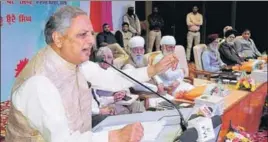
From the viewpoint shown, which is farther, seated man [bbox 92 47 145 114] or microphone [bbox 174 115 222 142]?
seated man [bbox 92 47 145 114]

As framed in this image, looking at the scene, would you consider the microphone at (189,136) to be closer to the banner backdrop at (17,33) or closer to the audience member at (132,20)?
the banner backdrop at (17,33)

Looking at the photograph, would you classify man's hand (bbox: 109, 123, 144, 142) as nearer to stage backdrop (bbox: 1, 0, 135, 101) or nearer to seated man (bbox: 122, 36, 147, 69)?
seated man (bbox: 122, 36, 147, 69)

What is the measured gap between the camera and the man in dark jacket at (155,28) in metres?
7.98

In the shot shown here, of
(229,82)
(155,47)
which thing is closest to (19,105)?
(229,82)

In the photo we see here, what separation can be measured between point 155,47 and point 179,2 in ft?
4.86

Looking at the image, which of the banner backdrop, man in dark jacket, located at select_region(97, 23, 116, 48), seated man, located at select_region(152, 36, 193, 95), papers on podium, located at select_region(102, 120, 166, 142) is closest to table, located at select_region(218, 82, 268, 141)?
seated man, located at select_region(152, 36, 193, 95)

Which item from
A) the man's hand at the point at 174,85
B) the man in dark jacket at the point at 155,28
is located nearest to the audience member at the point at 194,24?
the man in dark jacket at the point at 155,28

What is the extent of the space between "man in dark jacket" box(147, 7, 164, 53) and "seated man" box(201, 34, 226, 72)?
120 inches

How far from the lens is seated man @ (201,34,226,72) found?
4.70m

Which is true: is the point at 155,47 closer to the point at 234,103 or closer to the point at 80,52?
the point at 234,103

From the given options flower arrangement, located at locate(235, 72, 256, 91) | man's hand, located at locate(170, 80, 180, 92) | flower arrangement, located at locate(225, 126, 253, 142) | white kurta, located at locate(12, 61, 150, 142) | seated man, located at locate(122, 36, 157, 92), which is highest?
white kurta, located at locate(12, 61, 150, 142)

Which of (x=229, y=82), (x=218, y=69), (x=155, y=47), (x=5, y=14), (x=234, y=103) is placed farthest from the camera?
(x=155, y=47)

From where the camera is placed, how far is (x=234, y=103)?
8.71 ft

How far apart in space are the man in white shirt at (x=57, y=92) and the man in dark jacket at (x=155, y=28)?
6.91 metres
